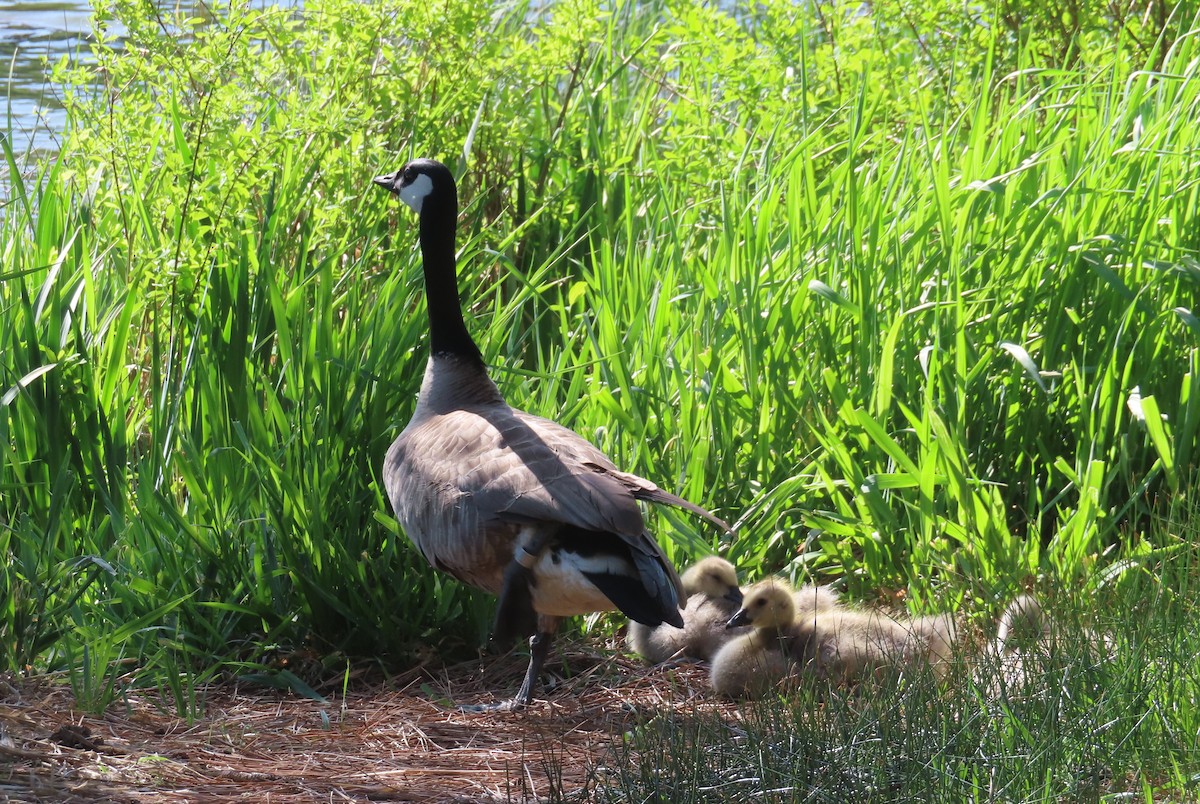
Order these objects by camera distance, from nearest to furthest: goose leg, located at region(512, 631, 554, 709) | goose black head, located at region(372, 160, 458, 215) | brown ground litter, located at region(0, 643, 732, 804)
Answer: brown ground litter, located at region(0, 643, 732, 804)
goose leg, located at region(512, 631, 554, 709)
goose black head, located at region(372, 160, 458, 215)

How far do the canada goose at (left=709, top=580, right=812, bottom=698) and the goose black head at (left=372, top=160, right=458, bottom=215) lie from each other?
1.64 meters

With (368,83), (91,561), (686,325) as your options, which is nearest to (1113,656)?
(686,325)

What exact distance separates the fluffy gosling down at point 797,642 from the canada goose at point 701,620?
0.13 m

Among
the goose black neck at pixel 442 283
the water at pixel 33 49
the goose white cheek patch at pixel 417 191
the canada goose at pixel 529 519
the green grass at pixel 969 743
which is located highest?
the water at pixel 33 49

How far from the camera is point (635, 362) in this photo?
195 inches

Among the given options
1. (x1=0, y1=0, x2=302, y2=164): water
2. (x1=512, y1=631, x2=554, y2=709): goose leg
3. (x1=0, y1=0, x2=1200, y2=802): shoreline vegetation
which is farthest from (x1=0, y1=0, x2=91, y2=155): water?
(x1=512, y1=631, x2=554, y2=709): goose leg

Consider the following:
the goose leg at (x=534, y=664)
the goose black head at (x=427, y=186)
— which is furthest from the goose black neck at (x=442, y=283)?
the goose leg at (x=534, y=664)

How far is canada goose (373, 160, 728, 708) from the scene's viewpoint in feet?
11.4

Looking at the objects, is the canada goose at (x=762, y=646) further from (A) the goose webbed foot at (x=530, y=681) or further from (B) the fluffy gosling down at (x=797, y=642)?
(A) the goose webbed foot at (x=530, y=681)

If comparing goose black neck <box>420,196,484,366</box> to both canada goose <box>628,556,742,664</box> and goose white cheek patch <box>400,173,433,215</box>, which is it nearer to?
goose white cheek patch <box>400,173,433,215</box>

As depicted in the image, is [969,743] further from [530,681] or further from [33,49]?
[33,49]

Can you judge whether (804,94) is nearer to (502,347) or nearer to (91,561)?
(502,347)

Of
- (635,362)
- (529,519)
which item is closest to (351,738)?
(529,519)

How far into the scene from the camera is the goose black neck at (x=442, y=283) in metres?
4.38
